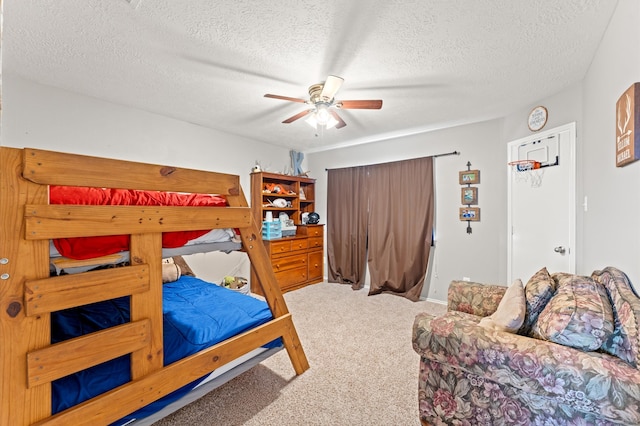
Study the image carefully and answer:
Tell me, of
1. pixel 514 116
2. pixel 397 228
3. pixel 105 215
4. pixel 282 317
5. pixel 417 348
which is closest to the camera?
pixel 105 215

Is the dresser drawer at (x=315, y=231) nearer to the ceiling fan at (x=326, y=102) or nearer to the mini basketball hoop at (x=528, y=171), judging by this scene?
A: the ceiling fan at (x=326, y=102)

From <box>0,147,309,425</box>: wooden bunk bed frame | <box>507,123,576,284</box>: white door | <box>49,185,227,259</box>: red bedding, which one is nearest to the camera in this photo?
<box>0,147,309,425</box>: wooden bunk bed frame

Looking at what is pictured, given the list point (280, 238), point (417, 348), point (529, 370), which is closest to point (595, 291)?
point (529, 370)

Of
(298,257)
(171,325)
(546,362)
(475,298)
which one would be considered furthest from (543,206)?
(171,325)

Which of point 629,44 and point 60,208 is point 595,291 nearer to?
point 629,44

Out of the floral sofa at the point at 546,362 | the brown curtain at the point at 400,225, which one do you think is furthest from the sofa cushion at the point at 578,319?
the brown curtain at the point at 400,225

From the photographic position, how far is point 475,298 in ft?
7.13

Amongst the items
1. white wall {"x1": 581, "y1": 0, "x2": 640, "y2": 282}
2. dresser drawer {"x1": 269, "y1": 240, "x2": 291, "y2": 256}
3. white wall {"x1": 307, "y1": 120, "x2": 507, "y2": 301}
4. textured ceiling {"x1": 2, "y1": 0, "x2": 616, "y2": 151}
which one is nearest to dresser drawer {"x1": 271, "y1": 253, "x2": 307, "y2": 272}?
dresser drawer {"x1": 269, "y1": 240, "x2": 291, "y2": 256}

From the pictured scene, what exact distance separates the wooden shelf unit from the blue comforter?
5.70 feet

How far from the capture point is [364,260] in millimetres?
4414

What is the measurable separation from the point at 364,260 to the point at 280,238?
4.70ft

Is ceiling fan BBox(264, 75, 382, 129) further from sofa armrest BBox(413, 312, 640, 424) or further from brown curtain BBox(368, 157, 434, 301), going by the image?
brown curtain BBox(368, 157, 434, 301)

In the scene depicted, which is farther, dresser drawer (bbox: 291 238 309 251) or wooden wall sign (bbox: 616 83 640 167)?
dresser drawer (bbox: 291 238 309 251)

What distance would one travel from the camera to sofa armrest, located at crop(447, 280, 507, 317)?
210 cm
